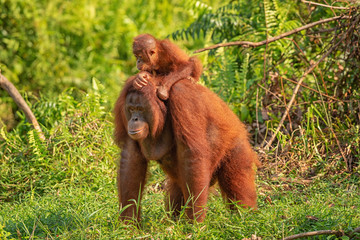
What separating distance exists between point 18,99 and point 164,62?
92.4 inches

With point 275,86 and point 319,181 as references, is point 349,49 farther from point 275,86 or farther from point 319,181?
point 319,181

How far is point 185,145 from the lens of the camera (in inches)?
162

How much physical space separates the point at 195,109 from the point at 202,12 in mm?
3850

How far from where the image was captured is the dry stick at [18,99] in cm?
614

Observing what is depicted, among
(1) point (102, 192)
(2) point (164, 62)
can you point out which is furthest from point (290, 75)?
(1) point (102, 192)

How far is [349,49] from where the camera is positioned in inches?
250

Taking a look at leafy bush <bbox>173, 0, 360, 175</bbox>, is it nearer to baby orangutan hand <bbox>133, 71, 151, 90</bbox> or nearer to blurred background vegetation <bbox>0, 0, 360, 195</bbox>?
blurred background vegetation <bbox>0, 0, 360, 195</bbox>

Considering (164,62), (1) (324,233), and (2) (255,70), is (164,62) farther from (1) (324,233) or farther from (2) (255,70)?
(2) (255,70)

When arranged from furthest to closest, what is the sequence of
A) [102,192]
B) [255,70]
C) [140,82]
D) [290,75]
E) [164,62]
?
[255,70] < [290,75] < [102,192] < [164,62] < [140,82]

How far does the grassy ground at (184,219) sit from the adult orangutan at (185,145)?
0.19 meters

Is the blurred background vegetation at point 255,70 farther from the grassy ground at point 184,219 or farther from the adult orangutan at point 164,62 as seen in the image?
the adult orangutan at point 164,62

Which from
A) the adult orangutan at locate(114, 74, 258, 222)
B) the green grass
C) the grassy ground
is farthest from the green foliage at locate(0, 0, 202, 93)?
the adult orangutan at locate(114, 74, 258, 222)

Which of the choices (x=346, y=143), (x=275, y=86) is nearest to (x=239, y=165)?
(x=346, y=143)

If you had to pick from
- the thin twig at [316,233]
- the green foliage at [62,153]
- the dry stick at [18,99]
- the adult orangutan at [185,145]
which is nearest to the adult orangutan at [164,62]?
the adult orangutan at [185,145]
